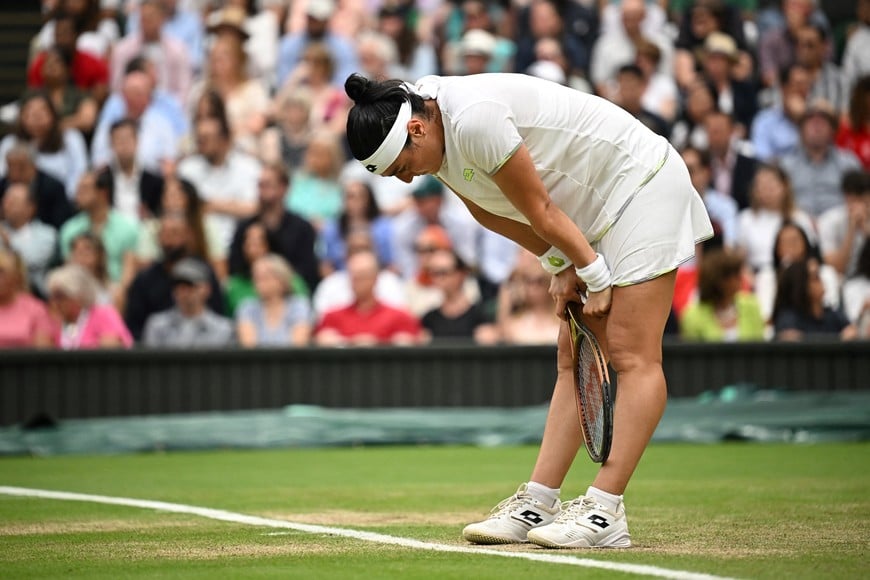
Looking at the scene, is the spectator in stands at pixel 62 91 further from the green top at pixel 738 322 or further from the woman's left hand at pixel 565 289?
the woman's left hand at pixel 565 289

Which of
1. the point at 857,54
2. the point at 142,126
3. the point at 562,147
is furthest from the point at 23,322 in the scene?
the point at 857,54

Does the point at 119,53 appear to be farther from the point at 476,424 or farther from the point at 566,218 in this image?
the point at 566,218

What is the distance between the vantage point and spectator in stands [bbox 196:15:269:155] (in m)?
14.8

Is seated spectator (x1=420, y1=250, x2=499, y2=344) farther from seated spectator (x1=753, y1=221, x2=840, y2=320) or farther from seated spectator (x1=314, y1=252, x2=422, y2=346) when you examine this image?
seated spectator (x1=753, y1=221, x2=840, y2=320)

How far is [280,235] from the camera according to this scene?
13.3m

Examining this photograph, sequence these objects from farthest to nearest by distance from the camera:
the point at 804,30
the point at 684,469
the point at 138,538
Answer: the point at 804,30
the point at 684,469
the point at 138,538

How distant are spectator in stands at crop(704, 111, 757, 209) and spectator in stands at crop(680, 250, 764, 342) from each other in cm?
180

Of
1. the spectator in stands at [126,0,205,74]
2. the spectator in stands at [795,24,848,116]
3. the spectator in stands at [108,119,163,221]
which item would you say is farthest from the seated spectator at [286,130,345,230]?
the spectator in stands at [795,24,848,116]

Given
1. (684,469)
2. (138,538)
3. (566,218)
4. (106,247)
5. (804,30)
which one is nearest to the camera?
(566,218)

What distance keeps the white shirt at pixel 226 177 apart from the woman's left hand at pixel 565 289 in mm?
9129

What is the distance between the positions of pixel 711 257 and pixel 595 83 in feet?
11.8

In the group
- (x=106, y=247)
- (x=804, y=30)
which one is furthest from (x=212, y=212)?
(x=804, y=30)

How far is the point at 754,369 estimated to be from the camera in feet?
38.6

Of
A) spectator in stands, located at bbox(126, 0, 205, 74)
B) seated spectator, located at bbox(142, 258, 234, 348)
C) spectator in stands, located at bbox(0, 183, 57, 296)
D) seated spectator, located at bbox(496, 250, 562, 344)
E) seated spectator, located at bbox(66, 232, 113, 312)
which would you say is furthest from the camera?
spectator in stands, located at bbox(126, 0, 205, 74)
